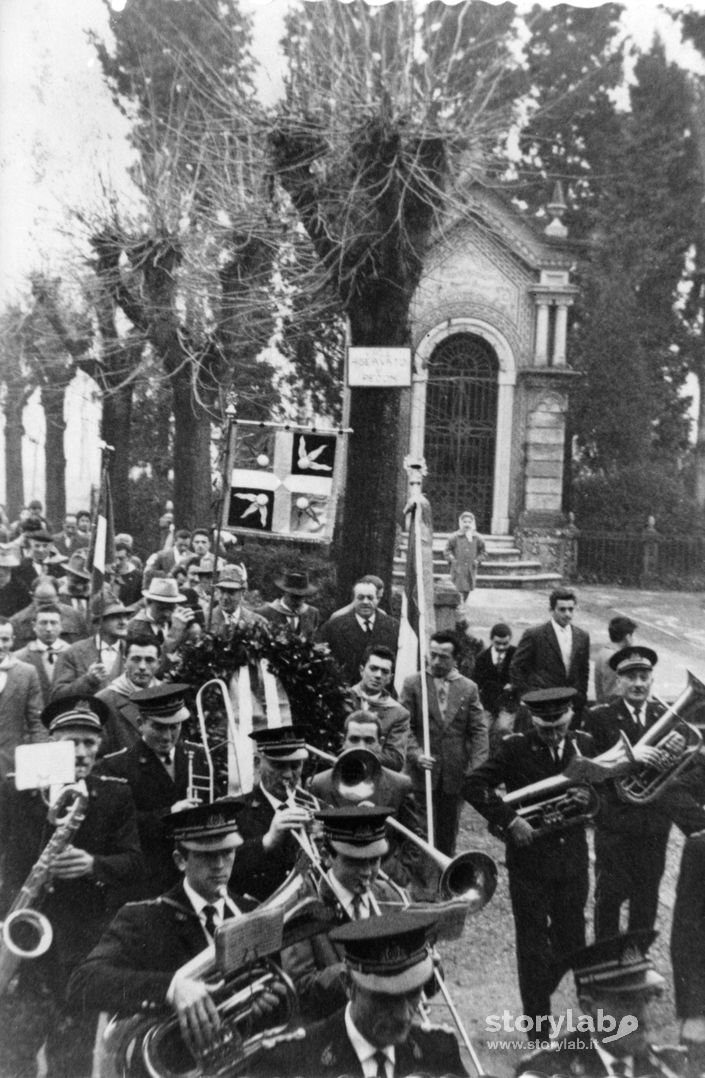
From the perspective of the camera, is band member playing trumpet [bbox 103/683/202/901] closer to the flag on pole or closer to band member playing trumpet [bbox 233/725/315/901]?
band member playing trumpet [bbox 233/725/315/901]

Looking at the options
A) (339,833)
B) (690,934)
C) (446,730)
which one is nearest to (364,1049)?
(339,833)

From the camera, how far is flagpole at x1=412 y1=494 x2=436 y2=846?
6148 mm

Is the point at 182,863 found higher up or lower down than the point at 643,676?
lower down

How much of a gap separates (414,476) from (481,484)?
782mm

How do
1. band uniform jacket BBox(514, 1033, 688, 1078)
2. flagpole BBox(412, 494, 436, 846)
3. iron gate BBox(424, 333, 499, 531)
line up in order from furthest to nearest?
iron gate BBox(424, 333, 499, 531) → flagpole BBox(412, 494, 436, 846) → band uniform jacket BBox(514, 1033, 688, 1078)

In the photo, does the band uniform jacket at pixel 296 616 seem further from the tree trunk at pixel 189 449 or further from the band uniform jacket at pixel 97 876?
the band uniform jacket at pixel 97 876

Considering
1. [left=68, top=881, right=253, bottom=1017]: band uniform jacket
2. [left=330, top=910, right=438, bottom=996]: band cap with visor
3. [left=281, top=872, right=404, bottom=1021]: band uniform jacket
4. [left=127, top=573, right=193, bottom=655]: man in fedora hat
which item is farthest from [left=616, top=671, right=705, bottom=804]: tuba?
[left=127, top=573, right=193, bottom=655]: man in fedora hat

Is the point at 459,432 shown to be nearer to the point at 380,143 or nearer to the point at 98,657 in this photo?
the point at 380,143

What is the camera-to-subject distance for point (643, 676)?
6.18 m

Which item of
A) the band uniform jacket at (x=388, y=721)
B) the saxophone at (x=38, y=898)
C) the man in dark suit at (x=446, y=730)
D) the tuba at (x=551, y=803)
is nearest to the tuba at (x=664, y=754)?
the tuba at (x=551, y=803)

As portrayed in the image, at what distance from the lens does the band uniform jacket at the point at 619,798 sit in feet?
19.6

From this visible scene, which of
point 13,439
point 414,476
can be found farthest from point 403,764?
point 13,439

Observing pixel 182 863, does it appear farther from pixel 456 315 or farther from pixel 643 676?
pixel 456 315

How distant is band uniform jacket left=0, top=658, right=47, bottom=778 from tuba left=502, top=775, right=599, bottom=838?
8.98 feet
